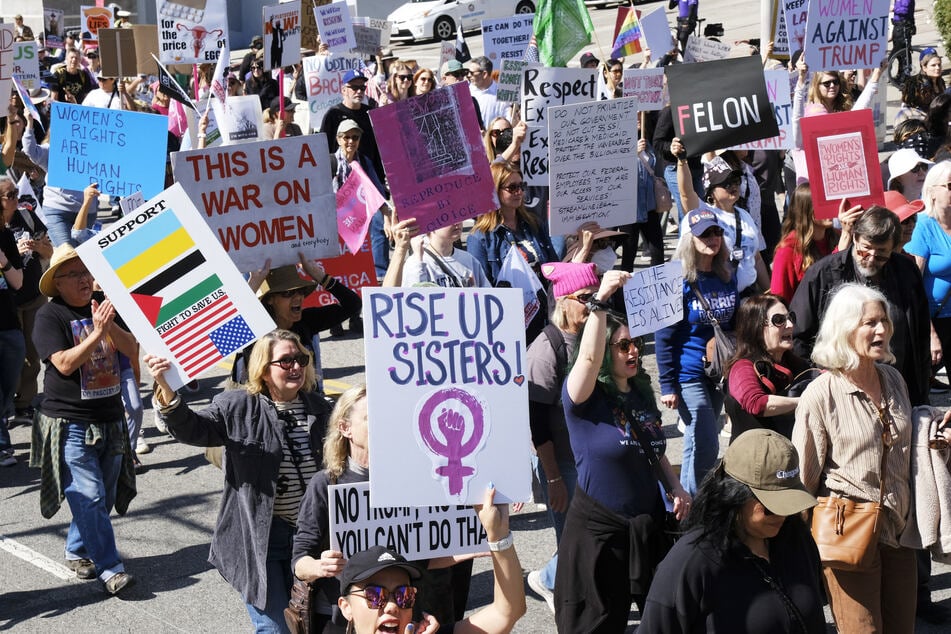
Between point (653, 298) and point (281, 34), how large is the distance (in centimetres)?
1135

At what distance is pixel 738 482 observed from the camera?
157 inches

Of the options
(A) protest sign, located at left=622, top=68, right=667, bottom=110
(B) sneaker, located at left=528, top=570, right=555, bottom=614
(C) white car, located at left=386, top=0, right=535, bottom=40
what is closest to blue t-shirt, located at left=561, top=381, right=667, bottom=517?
(B) sneaker, located at left=528, top=570, right=555, bottom=614

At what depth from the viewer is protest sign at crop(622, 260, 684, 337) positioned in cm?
604

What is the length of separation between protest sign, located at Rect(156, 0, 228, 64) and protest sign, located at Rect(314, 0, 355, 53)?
5.58ft

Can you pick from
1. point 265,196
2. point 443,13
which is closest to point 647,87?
point 265,196

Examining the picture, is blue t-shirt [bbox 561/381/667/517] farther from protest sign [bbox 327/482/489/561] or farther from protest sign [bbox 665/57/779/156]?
protest sign [bbox 665/57/779/156]

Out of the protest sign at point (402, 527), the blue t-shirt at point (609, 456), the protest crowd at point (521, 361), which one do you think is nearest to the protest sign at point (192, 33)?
the protest crowd at point (521, 361)

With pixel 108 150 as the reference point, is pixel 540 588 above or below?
below

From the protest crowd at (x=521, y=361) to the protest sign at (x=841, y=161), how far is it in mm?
19

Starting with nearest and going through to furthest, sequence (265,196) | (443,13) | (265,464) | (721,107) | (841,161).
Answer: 1. (265,464)
2. (265,196)
3. (841,161)
4. (721,107)
5. (443,13)

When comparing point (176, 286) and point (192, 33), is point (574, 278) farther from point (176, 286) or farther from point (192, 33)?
point (192, 33)

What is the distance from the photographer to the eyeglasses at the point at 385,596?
3.63 metres

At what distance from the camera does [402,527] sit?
13.8ft

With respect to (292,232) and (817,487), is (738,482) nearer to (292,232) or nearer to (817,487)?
(817,487)
